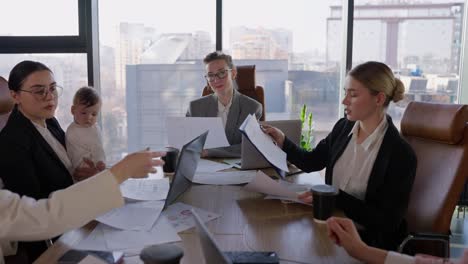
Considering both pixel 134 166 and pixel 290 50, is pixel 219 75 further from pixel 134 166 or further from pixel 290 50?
pixel 134 166

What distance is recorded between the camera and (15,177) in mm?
1590

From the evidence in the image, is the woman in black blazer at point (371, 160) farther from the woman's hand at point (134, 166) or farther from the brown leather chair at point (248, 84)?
the brown leather chair at point (248, 84)

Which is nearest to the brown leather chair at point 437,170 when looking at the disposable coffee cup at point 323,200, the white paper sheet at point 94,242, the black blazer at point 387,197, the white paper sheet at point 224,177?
the black blazer at point 387,197

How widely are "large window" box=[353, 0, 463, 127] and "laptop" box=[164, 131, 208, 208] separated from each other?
266cm

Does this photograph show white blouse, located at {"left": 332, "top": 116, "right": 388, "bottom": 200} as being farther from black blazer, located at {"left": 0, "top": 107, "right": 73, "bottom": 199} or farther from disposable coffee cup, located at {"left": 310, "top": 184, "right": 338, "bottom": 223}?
black blazer, located at {"left": 0, "top": 107, "right": 73, "bottom": 199}

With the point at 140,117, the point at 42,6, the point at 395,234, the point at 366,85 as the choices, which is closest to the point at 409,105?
the point at 366,85

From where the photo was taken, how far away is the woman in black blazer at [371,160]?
5.27ft

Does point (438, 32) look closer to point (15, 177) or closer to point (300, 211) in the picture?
point (300, 211)

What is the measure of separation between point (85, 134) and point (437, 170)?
160 centimetres

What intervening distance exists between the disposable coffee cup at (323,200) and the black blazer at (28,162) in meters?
0.99

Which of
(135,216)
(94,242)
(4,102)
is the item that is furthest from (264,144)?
(4,102)

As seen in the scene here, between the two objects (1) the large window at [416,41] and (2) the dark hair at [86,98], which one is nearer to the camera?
(2) the dark hair at [86,98]

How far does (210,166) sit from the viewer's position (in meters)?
2.32

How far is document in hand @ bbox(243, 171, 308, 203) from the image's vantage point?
170 cm
